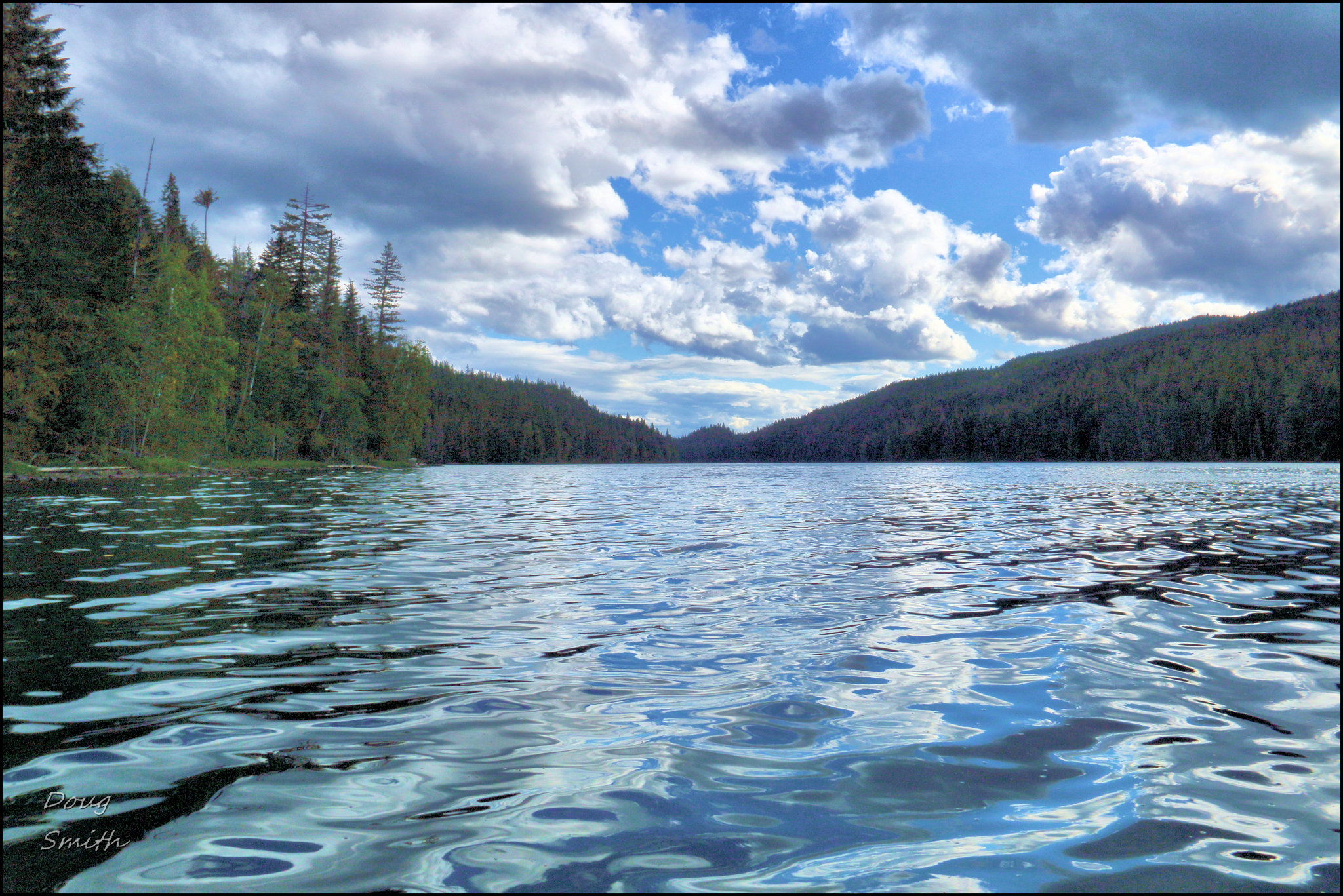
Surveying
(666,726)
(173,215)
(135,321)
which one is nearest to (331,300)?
(173,215)

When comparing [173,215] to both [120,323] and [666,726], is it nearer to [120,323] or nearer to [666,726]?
[120,323]

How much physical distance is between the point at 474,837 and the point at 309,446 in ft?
252

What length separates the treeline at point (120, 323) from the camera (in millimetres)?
36125

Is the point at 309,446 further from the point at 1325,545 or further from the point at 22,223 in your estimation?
the point at 1325,545

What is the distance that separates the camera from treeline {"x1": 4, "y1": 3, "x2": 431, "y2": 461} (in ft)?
119

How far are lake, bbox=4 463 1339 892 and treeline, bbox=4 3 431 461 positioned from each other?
1374 inches

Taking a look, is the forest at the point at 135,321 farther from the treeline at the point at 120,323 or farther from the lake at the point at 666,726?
the lake at the point at 666,726

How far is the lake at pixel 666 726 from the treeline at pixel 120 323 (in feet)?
114

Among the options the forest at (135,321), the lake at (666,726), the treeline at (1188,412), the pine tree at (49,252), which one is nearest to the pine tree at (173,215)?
the forest at (135,321)

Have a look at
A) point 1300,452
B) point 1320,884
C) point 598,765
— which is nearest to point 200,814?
point 598,765

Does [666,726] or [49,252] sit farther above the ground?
[49,252]

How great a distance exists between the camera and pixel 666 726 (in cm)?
505

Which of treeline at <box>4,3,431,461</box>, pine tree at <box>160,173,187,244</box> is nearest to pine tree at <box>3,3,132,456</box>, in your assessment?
treeline at <box>4,3,431,461</box>

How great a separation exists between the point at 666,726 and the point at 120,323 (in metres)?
51.6
